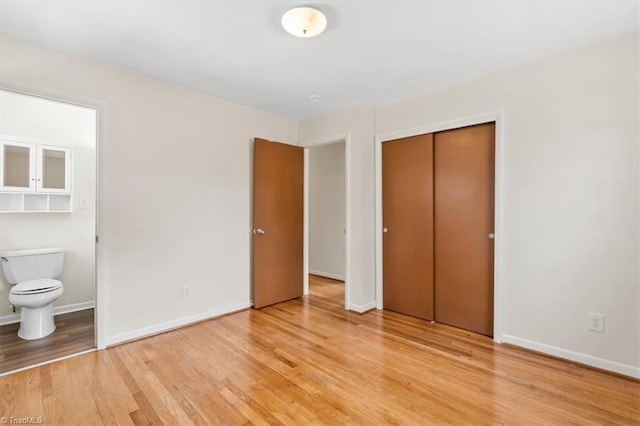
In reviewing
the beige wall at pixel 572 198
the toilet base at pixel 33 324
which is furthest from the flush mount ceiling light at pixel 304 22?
the toilet base at pixel 33 324

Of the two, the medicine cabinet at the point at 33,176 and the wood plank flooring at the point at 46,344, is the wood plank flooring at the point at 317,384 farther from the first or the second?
the medicine cabinet at the point at 33,176

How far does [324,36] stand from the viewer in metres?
2.13

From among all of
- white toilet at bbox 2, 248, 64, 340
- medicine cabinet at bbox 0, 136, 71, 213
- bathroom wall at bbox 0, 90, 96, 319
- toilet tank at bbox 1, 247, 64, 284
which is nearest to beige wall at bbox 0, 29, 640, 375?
white toilet at bbox 2, 248, 64, 340

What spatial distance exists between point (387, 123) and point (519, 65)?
133 centimetres

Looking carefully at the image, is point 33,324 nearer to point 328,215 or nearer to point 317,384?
point 317,384

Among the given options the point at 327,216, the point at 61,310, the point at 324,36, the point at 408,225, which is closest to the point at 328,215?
the point at 327,216

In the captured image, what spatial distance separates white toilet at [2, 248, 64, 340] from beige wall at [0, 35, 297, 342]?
29.1 inches

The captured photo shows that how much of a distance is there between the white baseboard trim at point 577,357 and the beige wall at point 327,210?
2.82 meters

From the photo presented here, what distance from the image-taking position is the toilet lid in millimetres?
2671

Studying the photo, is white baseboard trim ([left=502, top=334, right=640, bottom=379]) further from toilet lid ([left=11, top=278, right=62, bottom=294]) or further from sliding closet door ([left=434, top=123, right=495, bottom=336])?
toilet lid ([left=11, top=278, right=62, bottom=294])

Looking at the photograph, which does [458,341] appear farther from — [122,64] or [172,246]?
[122,64]

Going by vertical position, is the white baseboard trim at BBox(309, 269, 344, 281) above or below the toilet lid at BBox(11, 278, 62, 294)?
below

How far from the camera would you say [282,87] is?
3.02 metres

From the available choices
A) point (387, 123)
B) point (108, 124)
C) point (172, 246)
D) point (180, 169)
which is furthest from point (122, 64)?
point (387, 123)
